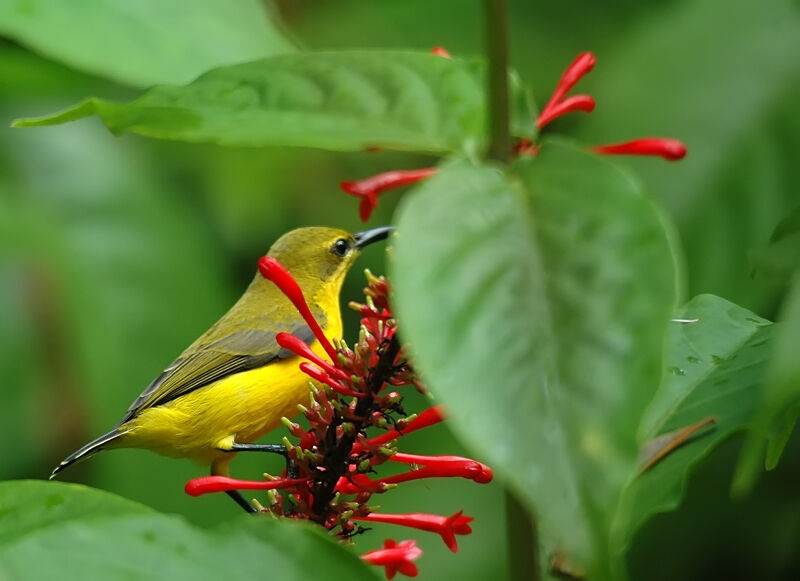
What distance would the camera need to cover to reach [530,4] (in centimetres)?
384

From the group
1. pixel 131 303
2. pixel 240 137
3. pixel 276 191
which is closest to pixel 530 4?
pixel 276 191

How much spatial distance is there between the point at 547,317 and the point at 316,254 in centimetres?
179

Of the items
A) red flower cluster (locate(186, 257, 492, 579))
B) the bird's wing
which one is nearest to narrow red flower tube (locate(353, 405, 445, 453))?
red flower cluster (locate(186, 257, 492, 579))

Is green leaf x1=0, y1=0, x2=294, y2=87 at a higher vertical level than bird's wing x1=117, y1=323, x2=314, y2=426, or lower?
higher

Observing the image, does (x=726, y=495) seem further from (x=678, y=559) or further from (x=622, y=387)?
(x=622, y=387)

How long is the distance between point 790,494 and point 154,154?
6.86 feet

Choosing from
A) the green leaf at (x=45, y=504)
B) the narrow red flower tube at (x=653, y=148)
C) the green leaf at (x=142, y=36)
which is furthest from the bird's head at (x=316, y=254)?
the green leaf at (x=45, y=504)

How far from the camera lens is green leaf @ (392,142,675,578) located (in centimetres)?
69

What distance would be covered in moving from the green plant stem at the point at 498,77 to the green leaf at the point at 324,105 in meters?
0.01

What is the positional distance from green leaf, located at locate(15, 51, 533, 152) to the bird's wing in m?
1.49

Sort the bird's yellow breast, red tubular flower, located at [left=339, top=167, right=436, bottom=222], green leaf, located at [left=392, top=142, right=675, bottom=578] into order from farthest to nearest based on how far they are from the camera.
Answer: the bird's yellow breast
red tubular flower, located at [left=339, top=167, right=436, bottom=222]
green leaf, located at [left=392, top=142, right=675, bottom=578]

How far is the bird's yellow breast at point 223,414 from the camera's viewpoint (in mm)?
2322

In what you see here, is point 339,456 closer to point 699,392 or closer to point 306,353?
point 306,353

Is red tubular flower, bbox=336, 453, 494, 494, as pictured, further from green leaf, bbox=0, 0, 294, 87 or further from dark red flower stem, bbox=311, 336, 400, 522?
green leaf, bbox=0, 0, 294, 87
